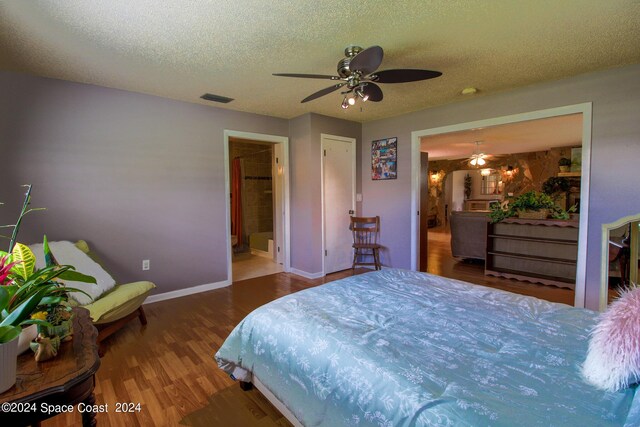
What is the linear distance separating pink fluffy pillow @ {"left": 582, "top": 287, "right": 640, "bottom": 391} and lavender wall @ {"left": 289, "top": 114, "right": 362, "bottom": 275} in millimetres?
3507

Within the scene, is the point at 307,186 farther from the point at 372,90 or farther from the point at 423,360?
the point at 423,360

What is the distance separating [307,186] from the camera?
176 inches

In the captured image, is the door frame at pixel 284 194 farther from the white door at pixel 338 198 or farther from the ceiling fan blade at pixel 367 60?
the ceiling fan blade at pixel 367 60

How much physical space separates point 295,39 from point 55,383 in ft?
7.54

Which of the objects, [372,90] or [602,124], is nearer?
[372,90]

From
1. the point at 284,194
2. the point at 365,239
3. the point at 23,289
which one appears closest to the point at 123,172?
the point at 284,194

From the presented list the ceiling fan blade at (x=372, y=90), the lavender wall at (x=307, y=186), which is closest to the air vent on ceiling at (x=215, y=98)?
the lavender wall at (x=307, y=186)

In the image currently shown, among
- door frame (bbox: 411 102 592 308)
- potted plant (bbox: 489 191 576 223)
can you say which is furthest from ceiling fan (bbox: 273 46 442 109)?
potted plant (bbox: 489 191 576 223)

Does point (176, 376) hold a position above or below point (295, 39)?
below

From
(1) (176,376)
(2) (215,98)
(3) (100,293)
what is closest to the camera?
(1) (176,376)

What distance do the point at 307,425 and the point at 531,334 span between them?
3.68ft

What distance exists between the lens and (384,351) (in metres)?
1.29

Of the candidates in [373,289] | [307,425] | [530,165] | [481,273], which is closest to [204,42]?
[373,289]

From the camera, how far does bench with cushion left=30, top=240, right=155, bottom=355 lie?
244 centimetres
